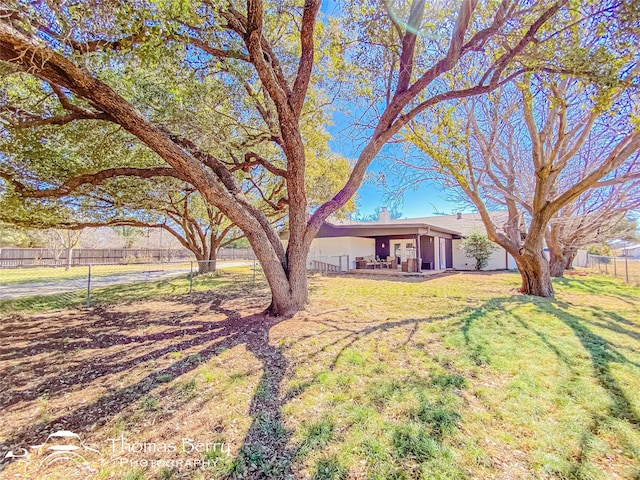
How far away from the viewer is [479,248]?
18141 mm

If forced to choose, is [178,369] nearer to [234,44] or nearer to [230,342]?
[230,342]

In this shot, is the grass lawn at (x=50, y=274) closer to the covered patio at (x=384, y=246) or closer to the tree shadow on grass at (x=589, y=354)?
the covered patio at (x=384, y=246)

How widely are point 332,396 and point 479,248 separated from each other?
59.8 feet

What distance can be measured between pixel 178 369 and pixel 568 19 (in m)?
8.49

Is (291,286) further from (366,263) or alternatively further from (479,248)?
(479,248)

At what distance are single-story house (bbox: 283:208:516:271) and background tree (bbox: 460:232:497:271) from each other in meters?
1.00

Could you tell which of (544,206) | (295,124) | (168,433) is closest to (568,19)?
(544,206)

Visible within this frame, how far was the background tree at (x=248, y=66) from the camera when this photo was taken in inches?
140

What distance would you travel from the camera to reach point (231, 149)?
22.5 ft

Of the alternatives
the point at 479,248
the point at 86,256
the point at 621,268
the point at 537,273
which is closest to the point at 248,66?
the point at 537,273

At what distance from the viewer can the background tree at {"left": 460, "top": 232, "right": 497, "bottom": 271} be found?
18.0 metres

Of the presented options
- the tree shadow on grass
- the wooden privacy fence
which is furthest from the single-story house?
the wooden privacy fence

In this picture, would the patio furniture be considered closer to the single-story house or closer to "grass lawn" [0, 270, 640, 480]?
the single-story house

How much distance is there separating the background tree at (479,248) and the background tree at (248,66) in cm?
1331
